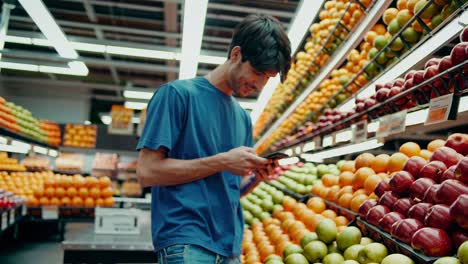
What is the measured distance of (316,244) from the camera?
2.21 m

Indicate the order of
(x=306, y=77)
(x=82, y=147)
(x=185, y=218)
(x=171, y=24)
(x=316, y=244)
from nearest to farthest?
(x=185, y=218) → (x=316, y=244) → (x=306, y=77) → (x=171, y=24) → (x=82, y=147)

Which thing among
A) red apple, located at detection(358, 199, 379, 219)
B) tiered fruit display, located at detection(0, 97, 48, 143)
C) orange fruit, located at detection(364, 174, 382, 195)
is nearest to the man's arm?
red apple, located at detection(358, 199, 379, 219)

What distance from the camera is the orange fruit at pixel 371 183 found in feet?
7.81

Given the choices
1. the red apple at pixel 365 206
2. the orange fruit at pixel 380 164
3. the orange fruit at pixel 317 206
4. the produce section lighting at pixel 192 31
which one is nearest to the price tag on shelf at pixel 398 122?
the red apple at pixel 365 206

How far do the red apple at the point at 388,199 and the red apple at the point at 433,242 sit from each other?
1.54 ft

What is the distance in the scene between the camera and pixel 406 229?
160 cm

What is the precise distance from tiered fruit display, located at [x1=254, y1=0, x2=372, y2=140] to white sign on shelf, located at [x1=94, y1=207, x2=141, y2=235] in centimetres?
227

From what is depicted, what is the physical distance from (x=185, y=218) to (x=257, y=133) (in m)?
7.90

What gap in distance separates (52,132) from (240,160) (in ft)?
33.3

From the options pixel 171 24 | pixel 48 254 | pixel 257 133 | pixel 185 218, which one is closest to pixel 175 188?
pixel 185 218

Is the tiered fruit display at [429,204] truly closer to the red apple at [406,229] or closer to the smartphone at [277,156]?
the red apple at [406,229]

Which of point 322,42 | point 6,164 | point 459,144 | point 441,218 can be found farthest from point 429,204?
point 6,164

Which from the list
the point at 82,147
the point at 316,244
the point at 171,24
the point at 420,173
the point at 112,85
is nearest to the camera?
the point at 420,173

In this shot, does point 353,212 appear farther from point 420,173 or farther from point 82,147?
point 82,147
